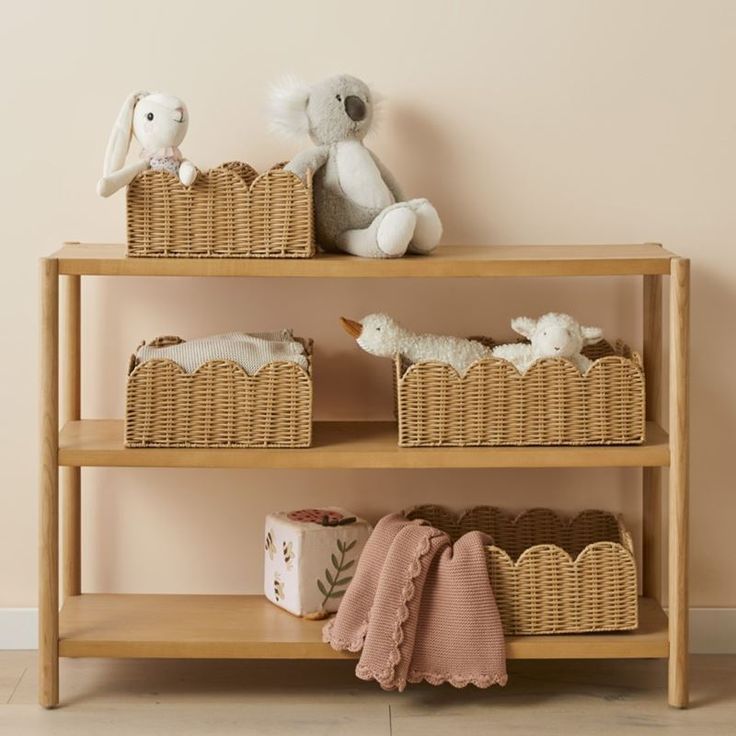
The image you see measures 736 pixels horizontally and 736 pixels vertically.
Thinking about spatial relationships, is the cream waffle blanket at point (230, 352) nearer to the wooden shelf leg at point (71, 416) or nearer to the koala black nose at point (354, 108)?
the wooden shelf leg at point (71, 416)

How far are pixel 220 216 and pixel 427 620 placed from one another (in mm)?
732

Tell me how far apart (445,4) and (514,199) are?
0.37m

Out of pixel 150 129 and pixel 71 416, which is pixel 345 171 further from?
pixel 71 416

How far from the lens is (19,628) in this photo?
96.5 inches

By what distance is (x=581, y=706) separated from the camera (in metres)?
2.20

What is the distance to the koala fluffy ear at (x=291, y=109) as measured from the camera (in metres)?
2.21

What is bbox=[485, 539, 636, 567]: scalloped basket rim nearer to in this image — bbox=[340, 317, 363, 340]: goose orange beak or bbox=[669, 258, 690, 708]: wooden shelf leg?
bbox=[669, 258, 690, 708]: wooden shelf leg

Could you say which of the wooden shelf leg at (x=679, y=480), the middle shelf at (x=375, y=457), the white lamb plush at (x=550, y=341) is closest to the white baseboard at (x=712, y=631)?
the wooden shelf leg at (x=679, y=480)

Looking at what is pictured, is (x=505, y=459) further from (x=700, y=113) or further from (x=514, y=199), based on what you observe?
(x=700, y=113)

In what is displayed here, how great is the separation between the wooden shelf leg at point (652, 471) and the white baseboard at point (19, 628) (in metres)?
1.15

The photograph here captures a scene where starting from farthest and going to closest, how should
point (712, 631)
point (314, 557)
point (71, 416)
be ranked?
point (712, 631)
point (71, 416)
point (314, 557)

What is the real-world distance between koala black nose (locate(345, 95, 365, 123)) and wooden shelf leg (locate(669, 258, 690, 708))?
577mm

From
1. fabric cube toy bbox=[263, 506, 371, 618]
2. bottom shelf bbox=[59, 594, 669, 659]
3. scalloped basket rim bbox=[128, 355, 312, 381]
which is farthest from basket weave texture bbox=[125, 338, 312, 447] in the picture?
bottom shelf bbox=[59, 594, 669, 659]

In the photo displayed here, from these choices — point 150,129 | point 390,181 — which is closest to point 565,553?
point 390,181
